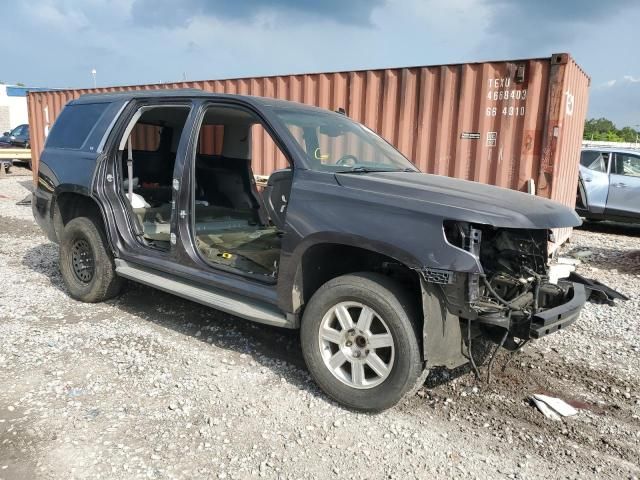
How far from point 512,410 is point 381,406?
2.91 ft

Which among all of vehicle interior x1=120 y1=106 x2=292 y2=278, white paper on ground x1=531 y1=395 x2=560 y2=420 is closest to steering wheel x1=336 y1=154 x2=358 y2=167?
vehicle interior x1=120 y1=106 x2=292 y2=278

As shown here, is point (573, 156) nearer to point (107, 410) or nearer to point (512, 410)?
point (512, 410)

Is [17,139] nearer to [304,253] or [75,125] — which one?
[75,125]

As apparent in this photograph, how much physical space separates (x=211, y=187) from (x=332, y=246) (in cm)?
288

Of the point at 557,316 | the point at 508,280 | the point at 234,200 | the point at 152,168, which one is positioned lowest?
the point at 557,316

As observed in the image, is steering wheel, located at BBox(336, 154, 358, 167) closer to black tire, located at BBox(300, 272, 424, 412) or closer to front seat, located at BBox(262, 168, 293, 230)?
front seat, located at BBox(262, 168, 293, 230)

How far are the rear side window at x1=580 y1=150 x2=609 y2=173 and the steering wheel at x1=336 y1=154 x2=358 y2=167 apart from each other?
8.68 m

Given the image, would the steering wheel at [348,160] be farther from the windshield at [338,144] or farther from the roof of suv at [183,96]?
the roof of suv at [183,96]

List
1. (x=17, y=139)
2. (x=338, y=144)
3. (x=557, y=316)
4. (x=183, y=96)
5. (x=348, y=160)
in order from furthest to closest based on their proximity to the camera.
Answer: (x=17, y=139) → (x=183, y=96) → (x=338, y=144) → (x=348, y=160) → (x=557, y=316)

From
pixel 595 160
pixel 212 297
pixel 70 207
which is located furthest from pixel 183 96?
pixel 595 160

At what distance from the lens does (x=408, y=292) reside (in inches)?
126

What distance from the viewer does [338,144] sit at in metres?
4.15

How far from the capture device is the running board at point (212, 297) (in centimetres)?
366

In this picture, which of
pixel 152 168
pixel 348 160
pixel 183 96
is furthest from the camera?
pixel 152 168
